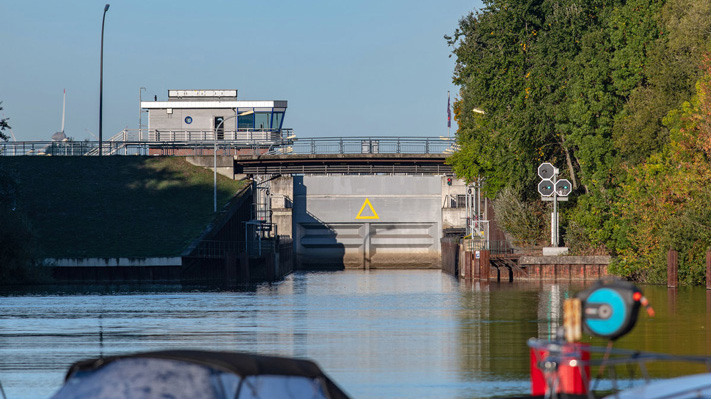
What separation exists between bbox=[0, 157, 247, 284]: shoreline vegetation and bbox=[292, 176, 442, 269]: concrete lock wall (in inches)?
377

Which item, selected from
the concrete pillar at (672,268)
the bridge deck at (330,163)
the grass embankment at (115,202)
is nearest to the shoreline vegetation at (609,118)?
the concrete pillar at (672,268)

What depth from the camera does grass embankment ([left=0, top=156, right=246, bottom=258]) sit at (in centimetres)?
5288

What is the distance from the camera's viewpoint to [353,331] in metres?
23.4

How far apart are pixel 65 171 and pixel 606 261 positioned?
38876mm

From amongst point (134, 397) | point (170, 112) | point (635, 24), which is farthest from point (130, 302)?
point (170, 112)

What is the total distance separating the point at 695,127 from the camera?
3694 centimetres

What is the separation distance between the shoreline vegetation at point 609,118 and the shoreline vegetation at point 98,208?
1772 centimetres

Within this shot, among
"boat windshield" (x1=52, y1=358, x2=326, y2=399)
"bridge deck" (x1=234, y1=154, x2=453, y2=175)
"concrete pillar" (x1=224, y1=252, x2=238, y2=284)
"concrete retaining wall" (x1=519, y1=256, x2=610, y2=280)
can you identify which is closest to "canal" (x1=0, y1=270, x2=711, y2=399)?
"concrete retaining wall" (x1=519, y1=256, x2=610, y2=280)

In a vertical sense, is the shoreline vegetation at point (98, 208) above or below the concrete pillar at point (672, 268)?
above

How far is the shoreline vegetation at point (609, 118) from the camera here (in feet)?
123

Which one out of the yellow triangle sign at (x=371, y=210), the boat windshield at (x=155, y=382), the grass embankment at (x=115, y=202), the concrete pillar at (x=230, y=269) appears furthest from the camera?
the yellow triangle sign at (x=371, y=210)

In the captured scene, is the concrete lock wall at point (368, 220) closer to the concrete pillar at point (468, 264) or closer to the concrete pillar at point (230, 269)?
the concrete pillar at point (468, 264)

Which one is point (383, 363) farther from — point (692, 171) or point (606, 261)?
point (606, 261)

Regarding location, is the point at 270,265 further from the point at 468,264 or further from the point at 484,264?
the point at 484,264
